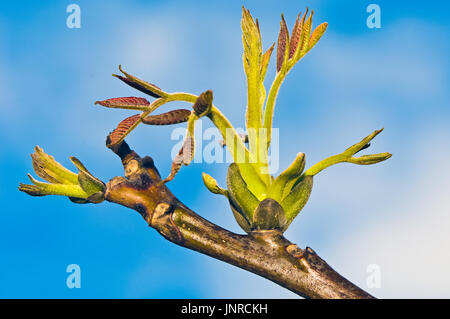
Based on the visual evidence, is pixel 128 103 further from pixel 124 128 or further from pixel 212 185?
pixel 212 185

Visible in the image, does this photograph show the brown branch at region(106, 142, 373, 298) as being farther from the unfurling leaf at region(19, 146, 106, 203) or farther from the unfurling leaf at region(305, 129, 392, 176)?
the unfurling leaf at region(305, 129, 392, 176)

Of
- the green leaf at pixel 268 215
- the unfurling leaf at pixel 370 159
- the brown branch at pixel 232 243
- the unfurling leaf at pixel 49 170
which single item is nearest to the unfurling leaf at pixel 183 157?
the brown branch at pixel 232 243

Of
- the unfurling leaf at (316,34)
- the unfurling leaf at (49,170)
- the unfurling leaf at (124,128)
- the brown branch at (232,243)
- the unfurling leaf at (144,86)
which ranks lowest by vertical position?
the brown branch at (232,243)

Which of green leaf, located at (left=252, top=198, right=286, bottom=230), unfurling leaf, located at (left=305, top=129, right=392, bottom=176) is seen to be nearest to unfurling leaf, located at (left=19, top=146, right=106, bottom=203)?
green leaf, located at (left=252, top=198, right=286, bottom=230)

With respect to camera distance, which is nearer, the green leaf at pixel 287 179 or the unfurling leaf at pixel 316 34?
the green leaf at pixel 287 179

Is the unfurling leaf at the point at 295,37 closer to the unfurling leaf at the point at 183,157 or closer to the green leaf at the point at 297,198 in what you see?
the green leaf at the point at 297,198
